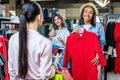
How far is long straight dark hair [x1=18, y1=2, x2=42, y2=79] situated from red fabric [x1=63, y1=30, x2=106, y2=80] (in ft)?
5.05

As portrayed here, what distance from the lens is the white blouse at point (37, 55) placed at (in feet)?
6.64

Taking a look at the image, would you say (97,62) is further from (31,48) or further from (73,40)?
(31,48)

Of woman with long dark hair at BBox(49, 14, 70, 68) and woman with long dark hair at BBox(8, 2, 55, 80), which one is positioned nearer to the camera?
woman with long dark hair at BBox(8, 2, 55, 80)

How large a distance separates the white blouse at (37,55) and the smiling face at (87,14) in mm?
1619

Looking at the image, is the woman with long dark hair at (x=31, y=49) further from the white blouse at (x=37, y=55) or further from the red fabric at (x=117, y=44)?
the red fabric at (x=117, y=44)

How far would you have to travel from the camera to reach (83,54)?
3586mm

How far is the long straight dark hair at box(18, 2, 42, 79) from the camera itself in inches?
80.6

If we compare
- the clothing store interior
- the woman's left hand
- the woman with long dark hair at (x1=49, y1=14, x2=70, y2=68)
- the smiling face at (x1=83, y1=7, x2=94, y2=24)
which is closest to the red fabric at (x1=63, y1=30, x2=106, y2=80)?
the woman's left hand

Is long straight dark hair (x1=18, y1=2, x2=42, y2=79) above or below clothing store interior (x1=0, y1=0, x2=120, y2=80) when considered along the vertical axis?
above

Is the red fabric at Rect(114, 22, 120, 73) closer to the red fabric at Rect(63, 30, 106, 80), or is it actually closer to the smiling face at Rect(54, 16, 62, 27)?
the smiling face at Rect(54, 16, 62, 27)

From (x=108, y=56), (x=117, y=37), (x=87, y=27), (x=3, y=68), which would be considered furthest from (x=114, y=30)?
(x=3, y=68)

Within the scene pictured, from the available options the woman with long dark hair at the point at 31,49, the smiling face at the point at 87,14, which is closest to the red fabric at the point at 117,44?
the smiling face at the point at 87,14

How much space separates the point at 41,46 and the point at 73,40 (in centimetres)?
164

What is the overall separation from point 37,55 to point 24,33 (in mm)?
188
